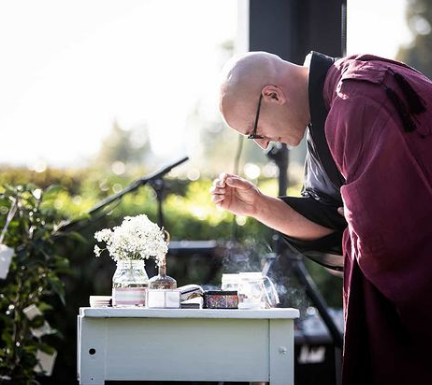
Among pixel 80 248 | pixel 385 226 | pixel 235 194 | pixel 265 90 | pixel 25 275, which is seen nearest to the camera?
pixel 385 226

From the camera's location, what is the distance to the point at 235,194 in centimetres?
262

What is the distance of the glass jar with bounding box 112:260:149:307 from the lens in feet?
7.85

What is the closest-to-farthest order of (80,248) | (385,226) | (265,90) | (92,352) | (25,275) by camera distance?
(385,226), (92,352), (265,90), (25,275), (80,248)

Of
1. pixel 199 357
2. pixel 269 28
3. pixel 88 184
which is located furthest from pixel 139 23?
pixel 199 357

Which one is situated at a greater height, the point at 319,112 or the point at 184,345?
the point at 319,112

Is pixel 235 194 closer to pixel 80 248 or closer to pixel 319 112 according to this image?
pixel 319 112

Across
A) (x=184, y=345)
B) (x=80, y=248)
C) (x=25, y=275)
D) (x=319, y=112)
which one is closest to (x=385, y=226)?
(x=319, y=112)

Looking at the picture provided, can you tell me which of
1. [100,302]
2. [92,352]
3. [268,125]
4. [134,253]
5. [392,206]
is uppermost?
[268,125]

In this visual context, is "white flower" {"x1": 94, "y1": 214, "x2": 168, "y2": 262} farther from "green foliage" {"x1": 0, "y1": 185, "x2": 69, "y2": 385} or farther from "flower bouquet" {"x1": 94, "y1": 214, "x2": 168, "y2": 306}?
"green foliage" {"x1": 0, "y1": 185, "x2": 69, "y2": 385}

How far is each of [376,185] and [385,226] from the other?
3.6 inches

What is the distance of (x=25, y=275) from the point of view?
3.65 m

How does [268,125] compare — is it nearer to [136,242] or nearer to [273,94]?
[273,94]

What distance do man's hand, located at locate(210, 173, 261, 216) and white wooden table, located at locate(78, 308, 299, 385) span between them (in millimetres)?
407

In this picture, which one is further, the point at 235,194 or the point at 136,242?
the point at 235,194
